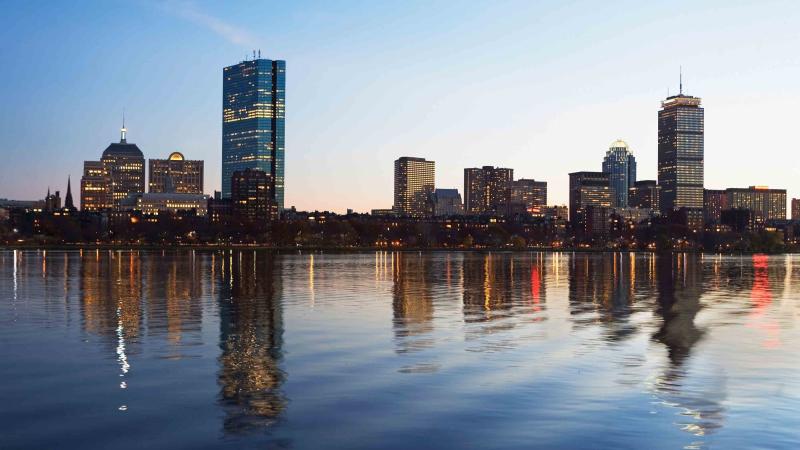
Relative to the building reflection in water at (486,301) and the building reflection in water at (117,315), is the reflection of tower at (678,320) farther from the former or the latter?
the building reflection in water at (117,315)

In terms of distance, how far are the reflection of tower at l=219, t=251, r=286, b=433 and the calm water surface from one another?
0.09 metres

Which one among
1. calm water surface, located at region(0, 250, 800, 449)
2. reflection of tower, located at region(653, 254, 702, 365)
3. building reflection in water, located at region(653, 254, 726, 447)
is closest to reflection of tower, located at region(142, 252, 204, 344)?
calm water surface, located at region(0, 250, 800, 449)

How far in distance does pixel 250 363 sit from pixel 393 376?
4437 millimetres

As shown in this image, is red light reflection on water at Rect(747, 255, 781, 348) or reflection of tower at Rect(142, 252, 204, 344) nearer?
red light reflection on water at Rect(747, 255, 781, 348)

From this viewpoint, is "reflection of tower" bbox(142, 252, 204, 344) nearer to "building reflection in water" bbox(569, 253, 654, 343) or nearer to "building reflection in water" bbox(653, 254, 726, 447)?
"building reflection in water" bbox(653, 254, 726, 447)

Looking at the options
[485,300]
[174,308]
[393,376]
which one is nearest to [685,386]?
[393,376]

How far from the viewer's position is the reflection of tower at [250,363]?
1750cm

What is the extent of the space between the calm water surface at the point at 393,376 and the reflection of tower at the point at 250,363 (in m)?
0.09

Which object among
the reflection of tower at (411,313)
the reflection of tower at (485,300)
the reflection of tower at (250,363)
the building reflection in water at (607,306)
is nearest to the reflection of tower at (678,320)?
the building reflection in water at (607,306)

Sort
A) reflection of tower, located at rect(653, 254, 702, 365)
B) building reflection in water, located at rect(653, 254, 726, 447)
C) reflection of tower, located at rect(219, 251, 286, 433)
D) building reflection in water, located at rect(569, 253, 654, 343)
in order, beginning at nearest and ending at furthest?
building reflection in water, located at rect(653, 254, 726, 447) < reflection of tower, located at rect(219, 251, 286, 433) < reflection of tower, located at rect(653, 254, 702, 365) < building reflection in water, located at rect(569, 253, 654, 343)

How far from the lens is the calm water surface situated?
16000mm

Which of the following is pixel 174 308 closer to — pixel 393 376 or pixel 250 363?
pixel 250 363

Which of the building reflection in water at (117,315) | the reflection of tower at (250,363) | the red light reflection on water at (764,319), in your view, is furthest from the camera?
the red light reflection on water at (764,319)

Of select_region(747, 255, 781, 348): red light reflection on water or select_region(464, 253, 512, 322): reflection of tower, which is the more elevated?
select_region(464, 253, 512, 322): reflection of tower
